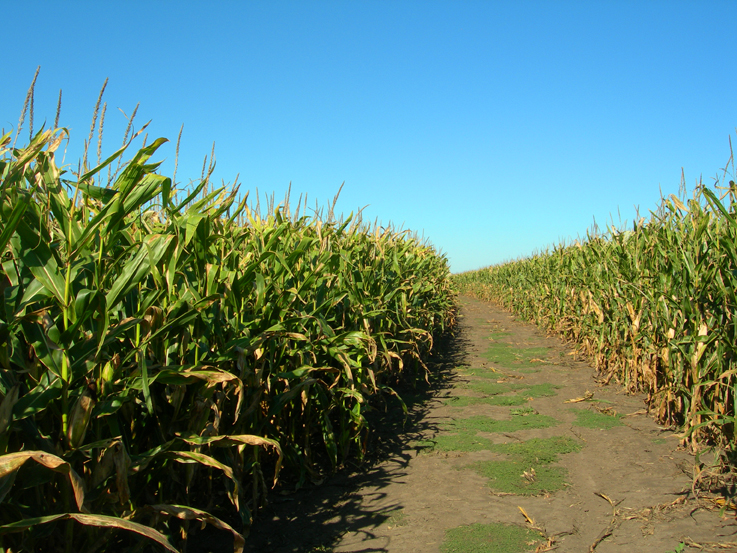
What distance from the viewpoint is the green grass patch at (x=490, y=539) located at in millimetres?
2580

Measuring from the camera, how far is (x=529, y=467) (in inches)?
144

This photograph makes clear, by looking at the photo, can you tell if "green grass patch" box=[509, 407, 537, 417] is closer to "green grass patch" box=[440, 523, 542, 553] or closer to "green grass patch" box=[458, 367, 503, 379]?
"green grass patch" box=[458, 367, 503, 379]

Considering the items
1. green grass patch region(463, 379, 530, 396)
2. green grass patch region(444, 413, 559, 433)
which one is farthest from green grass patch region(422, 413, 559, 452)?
green grass patch region(463, 379, 530, 396)

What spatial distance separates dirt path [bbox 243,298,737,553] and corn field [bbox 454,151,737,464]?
1.17 ft

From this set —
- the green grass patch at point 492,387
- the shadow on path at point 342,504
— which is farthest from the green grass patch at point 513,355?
the shadow on path at point 342,504

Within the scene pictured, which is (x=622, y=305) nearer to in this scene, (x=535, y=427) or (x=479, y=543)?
(x=535, y=427)

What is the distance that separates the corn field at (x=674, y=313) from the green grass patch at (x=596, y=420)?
38cm

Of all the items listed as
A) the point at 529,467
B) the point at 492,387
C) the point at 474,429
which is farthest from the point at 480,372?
the point at 529,467

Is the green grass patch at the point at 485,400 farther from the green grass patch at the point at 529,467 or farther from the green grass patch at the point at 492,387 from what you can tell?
the green grass patch at the point at 529,467

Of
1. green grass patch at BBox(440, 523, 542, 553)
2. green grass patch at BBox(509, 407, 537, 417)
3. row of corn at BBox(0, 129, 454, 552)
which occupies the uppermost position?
row of corn at BBox(0, 129, 454, 552)

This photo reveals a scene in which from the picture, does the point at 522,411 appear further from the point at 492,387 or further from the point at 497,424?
the point at 492,387

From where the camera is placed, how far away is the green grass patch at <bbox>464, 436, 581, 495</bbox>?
10.9 feet

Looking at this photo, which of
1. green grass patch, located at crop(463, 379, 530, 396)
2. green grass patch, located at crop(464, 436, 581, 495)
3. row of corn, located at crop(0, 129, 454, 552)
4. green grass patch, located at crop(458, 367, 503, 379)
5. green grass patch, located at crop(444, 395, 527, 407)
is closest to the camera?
row of corn, located at crop(0, 129, 454, 552)

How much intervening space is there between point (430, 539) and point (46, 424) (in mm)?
1940
